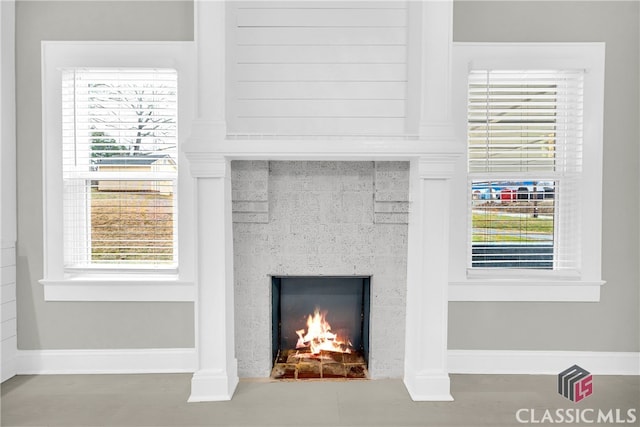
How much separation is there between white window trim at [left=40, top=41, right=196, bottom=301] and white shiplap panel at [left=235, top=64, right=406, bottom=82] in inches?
18.8

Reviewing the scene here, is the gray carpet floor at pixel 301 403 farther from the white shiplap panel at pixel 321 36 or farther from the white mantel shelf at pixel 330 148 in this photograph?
the white shiplap panel at pixel 321 36

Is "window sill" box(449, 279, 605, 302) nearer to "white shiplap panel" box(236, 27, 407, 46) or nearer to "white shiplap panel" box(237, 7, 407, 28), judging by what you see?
"white shiplap panel" box(236, 27, 407, 46)

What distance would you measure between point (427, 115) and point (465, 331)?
1.60m

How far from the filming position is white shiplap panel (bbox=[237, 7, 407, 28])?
286 centimetres

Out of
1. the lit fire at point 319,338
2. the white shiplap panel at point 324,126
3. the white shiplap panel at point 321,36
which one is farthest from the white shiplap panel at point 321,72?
the lit fire at point 319,338

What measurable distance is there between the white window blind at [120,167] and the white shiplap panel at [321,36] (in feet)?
2.26

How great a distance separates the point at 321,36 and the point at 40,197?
7.62 ft

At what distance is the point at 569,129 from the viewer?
310 cm

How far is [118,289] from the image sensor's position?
3.09m

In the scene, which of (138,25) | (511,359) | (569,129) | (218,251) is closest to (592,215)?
(569,129)

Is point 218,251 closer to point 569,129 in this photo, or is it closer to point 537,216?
point 537,216

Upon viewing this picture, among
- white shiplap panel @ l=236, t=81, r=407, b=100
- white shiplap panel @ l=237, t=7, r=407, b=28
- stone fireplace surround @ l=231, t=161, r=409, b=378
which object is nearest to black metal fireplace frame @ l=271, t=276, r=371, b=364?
stone fireplace surround @ l=231, t=161, r=409, b=378

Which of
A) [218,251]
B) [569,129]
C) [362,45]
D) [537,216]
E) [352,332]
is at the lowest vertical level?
[352,332]

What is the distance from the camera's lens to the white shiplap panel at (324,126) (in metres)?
2.90
